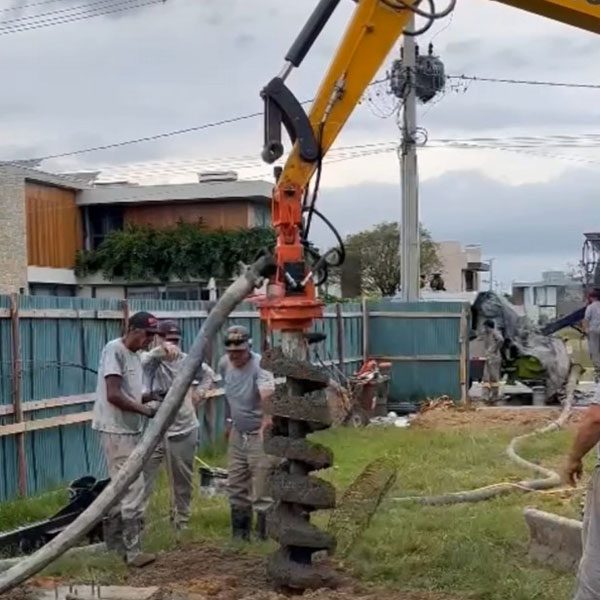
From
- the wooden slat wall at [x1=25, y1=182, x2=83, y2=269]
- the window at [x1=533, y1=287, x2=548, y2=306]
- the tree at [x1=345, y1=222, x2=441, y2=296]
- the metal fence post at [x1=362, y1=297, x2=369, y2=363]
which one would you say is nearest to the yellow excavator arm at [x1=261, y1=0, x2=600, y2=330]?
the metal fence post at [x1=362, y1=297, x2=369, y2=363]

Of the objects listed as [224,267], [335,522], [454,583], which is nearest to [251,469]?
[335,522]

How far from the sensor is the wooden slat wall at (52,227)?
35594mm

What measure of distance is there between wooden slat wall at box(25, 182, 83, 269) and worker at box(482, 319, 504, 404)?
17.6 metres

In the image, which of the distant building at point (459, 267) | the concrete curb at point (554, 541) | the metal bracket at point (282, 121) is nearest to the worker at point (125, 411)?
the metal bracket at point (282, 121)

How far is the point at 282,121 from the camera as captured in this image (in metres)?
7.45

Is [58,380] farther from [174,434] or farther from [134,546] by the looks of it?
[134,546]

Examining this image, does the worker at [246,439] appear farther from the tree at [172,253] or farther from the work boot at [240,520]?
the tree at [172,253]

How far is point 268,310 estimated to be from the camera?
727 centimetres

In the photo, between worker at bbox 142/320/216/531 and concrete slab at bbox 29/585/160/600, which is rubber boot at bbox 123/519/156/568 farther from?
worker at bbox 142/320/216/531

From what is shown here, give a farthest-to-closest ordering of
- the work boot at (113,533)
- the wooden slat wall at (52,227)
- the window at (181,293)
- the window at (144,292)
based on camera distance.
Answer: the window at (144,292) → the window at (181,293) → the wooden slat wall at (52,227) → the work boot at (113,533)

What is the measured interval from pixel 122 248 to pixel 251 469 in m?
27.9

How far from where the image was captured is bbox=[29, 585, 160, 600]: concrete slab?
6.95 meters

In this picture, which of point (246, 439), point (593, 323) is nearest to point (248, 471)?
point (246, 439)

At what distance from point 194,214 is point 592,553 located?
107ft
